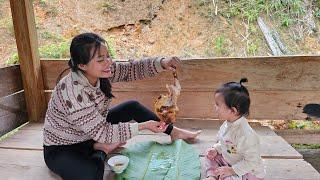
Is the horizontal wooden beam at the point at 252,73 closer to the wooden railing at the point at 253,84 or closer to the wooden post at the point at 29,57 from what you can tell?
the wooden railing at the point at 253,84

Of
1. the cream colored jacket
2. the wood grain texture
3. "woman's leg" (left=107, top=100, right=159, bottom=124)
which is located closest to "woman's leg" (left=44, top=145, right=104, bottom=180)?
"woman's leg" (left=107, top=100, right=159, bottom=124)

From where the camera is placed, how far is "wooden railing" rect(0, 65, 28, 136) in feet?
7.23

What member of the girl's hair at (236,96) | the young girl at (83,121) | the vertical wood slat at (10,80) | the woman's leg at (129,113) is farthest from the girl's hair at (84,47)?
the vertical wood slat at (10,80)

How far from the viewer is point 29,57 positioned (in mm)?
2318

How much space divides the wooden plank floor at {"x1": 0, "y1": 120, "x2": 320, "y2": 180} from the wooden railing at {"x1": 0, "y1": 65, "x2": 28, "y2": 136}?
0.32 feet

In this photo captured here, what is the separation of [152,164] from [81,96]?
1.69 ft

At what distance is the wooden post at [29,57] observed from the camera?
7.37ft

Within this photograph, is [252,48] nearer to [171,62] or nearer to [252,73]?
[252,73]

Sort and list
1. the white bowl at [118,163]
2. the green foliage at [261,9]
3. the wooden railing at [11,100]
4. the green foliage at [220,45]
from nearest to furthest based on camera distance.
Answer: the white bowl at [118,163] → the wooden railing at [11,100] → the green foliage at [220,45] → the green foliage at [261,9]

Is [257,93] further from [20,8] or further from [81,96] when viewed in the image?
[20,8]

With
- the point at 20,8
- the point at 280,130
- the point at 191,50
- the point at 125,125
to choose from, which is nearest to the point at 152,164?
the point at 125,125

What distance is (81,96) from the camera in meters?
1.52

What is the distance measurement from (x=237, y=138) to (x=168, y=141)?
25.4 inches

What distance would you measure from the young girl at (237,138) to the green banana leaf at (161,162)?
180 mm
